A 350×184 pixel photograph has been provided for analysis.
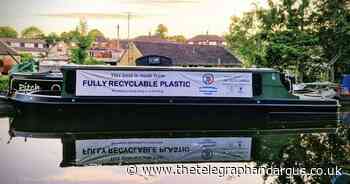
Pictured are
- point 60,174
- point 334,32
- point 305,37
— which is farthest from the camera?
point 305,37

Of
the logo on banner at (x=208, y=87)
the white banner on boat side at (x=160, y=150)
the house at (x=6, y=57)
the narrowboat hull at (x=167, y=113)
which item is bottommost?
the white banner on boat side at (x=160, y=150)

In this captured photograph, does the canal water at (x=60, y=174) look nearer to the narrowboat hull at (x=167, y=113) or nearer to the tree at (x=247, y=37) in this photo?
the narrowboat hull at (x=167, y=113)

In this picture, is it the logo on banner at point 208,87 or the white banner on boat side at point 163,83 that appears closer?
the white banner on boat side at point 163,83

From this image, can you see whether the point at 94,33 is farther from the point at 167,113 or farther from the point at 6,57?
the point at 167,113

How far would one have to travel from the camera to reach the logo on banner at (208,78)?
17109 millimetres

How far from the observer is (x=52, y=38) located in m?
77.7

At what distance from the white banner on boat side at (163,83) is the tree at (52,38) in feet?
199

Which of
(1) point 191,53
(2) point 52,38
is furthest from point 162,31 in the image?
(1) point 191,53

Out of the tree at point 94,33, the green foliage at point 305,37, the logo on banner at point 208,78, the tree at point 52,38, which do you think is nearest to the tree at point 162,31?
the tree at point 94,33

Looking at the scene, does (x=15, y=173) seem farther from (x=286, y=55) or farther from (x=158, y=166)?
(x=286, y=55)

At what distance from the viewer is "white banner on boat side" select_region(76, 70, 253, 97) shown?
53.7 ft

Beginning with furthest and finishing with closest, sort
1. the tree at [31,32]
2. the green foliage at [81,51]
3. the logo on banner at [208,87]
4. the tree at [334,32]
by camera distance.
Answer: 1. the tree at [31,32]
2. the green foliage at [81,51]
3. the tree at [334,32]
4. the logo on banner at [208,87]

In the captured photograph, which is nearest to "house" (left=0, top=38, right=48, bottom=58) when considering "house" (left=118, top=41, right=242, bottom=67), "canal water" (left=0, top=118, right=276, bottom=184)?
"house" (left=118, top=41, right=242, bottom=67)

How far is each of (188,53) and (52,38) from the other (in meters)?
35.6
